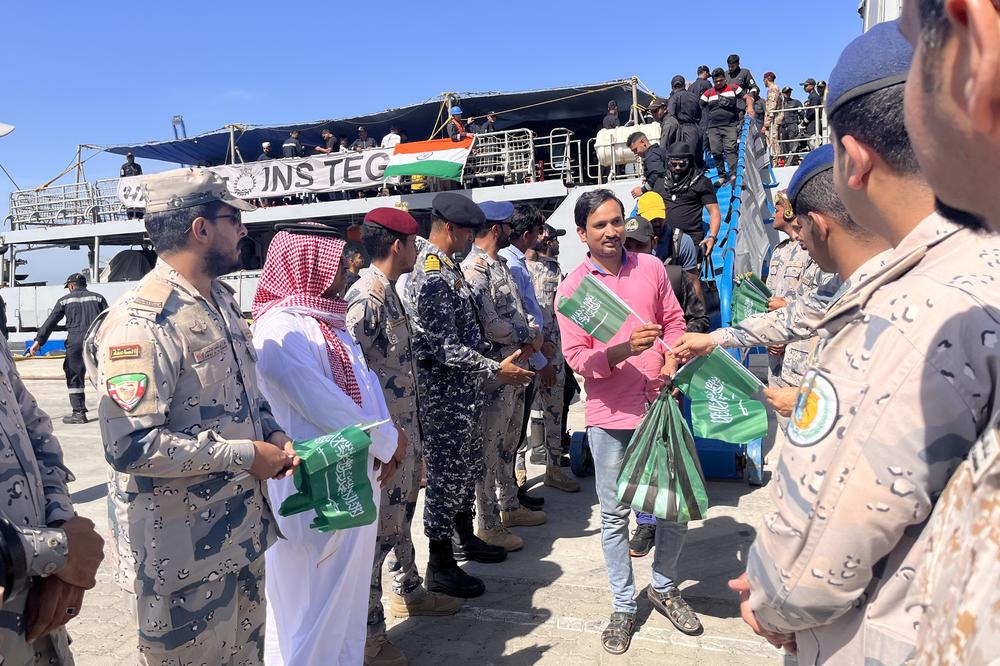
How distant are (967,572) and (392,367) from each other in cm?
286

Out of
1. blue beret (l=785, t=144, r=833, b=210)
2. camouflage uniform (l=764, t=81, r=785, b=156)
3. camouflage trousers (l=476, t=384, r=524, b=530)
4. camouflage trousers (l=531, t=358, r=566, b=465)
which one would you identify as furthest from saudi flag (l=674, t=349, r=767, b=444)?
camouflage uniform (l=764, t=81, r=785, b=156)

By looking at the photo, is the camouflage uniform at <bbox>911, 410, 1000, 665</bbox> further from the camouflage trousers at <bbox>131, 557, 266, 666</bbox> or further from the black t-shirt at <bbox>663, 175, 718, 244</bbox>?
the black t-shirt at <bbox>663, 175, 718, 244</bbox>

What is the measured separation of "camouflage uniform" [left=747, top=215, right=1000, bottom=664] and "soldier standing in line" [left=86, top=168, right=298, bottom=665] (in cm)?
165

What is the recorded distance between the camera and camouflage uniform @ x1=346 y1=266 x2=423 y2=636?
317 centimetres

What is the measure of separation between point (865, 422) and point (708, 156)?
8422mm

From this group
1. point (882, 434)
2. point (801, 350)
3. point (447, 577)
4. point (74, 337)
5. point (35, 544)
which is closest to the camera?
point (882, 434)

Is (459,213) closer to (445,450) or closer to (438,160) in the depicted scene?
(445,450)

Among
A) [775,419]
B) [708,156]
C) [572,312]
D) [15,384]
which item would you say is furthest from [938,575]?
[708,156]

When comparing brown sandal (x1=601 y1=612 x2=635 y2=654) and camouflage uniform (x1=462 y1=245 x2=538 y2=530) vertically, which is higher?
camouflage uniform (x1=462 y1=245 x2=538 y2=530)

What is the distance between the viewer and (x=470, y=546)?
13.7 ft

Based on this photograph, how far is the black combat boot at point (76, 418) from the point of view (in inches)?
358

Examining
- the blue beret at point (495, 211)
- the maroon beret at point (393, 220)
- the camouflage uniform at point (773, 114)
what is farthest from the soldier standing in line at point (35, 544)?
the camouflage uniform at point (773, 114)

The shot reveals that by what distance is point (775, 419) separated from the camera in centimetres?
701

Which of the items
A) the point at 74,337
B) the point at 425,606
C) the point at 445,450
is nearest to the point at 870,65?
the point at 445,450
